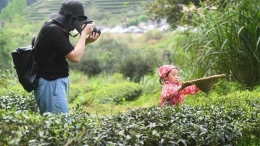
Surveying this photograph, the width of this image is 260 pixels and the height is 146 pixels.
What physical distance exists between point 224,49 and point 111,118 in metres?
4.14

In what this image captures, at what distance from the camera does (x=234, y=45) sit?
7.34 m

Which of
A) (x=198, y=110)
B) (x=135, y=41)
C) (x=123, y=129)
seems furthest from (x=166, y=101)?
(x=135, y=41)

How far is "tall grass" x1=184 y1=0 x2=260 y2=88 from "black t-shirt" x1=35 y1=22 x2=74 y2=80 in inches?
139

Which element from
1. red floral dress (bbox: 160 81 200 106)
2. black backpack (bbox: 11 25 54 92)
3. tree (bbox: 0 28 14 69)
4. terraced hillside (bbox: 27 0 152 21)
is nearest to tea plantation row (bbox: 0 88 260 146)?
black backpack (bbox: 11 25 54 92)

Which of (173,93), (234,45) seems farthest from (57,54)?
(234,45)

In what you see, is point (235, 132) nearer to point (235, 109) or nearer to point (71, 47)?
point (235, 109)

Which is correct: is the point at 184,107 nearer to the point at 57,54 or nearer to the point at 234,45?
the point at 57,54

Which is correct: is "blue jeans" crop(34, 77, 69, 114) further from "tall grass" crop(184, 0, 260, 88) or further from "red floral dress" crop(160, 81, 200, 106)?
"tall grass" crop(184, 0, 260, 88)

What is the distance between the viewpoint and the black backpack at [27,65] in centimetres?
403

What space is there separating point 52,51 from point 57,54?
0.15ft

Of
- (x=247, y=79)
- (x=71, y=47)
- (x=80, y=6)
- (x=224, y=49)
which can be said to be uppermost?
(x=80, y=6)

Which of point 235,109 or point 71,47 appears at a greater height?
point 71,47

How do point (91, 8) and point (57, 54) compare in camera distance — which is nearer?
point (57, 54)

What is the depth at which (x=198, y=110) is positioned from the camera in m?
4.33
